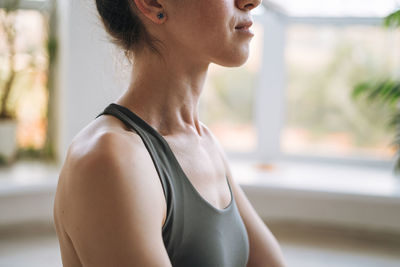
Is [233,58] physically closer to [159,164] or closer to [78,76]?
[159,164]

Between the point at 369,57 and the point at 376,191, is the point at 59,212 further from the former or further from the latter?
the point at 369,57

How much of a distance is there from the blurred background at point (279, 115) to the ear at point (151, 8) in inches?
67.9

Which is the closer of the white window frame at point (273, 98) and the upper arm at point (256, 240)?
the upper arm at point (256, 240)

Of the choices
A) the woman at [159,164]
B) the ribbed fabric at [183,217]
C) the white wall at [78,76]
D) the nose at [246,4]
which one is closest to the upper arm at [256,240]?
the woman at [159,164]

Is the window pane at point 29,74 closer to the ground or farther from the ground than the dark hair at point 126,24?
closer to the ground

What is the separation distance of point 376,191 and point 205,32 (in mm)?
1834

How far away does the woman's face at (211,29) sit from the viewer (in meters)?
0.70

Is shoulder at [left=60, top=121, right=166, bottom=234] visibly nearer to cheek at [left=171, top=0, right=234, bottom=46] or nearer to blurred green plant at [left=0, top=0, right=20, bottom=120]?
cheek at [left=171, top=0, right=234, bottom=46]

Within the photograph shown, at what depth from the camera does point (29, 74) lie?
2.90m

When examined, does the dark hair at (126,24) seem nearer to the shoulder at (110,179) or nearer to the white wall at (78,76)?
the shoulder at (110,179)

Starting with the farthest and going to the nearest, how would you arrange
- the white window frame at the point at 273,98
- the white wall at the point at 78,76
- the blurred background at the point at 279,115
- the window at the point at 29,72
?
the white window frame at the point at 273,98 < the window at the point at 29,72 < the white wall at the point at 78,76 < the blurred background at the point at 279,115

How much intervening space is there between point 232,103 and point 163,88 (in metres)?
2.30

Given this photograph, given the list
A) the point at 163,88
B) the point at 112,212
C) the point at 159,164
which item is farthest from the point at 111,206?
the point at 163,88

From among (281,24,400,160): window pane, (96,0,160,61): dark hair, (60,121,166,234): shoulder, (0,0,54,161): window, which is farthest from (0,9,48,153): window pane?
(60,121,166,234): shoulder
